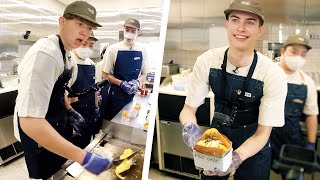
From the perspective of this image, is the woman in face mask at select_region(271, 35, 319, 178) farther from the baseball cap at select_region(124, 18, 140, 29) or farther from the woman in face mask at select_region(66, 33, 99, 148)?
the woman in face mask at select_region(66, 33, 99, 148)

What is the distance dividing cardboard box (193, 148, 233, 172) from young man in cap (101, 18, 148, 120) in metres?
0.45

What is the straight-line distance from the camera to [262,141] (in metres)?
0.99

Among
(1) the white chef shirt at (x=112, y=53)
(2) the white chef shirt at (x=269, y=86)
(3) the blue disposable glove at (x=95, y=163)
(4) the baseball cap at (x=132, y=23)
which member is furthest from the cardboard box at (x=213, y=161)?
(4) the baseball cap at (x=132, y=23)

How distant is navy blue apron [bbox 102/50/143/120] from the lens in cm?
115

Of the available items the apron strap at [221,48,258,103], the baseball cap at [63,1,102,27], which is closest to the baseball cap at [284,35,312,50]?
the apron strap at [221,48,258,103]

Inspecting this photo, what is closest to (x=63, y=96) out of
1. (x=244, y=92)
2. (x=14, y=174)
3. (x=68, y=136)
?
(x=68, y=136)

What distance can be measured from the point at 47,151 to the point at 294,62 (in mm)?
1081

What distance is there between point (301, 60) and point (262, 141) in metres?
0.34

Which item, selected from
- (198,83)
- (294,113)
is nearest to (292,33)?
(294,113)

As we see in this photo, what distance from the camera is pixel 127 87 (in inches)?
46.5

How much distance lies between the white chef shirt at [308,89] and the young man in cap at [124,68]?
64cm

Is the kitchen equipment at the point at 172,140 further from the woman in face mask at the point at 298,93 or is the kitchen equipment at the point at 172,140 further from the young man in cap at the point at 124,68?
the woman in face mask at the point at 298,93

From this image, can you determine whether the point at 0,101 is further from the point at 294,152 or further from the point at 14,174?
the point at 294,152

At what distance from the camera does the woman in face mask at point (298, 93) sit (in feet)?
2.90
